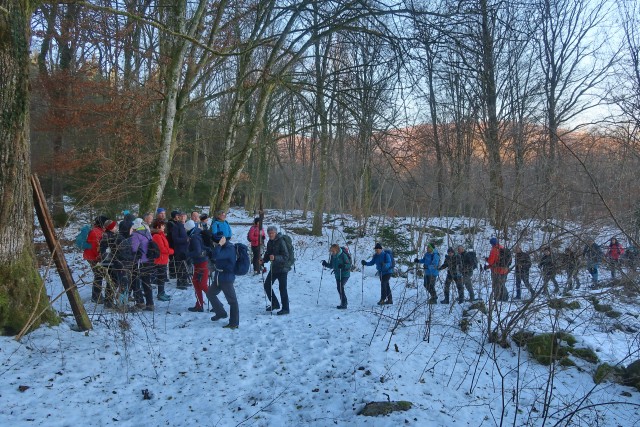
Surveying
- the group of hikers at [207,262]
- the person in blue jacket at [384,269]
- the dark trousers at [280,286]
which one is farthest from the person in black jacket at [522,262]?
the dark trousers at [280,286]

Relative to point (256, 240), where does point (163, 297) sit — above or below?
below

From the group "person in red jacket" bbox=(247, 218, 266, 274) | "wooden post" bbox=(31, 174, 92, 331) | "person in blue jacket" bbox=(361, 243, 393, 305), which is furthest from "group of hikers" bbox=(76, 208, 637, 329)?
"person in red jacket" bbox=(247, 218, 266, 274)

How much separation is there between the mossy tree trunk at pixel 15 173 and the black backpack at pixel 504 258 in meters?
5.62

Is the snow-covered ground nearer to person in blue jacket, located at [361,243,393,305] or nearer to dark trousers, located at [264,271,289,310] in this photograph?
dark trousers, located at [264,271,289,310]

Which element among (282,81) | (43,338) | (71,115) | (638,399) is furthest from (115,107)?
(638,399)

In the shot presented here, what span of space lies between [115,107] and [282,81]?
593 centimetres

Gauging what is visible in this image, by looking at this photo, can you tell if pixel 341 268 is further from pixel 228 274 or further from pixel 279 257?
pixel 228 274

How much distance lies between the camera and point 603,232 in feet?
15.1

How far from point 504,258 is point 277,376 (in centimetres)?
324

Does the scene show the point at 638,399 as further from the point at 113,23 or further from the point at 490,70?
the point at 113,23

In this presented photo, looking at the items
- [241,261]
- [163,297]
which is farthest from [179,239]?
[241,261]

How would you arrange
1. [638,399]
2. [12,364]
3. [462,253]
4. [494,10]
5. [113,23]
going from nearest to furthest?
[12,364] < [494,10] < [638,399] < [462,253] < [113,23]

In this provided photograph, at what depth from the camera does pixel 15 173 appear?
500 cm

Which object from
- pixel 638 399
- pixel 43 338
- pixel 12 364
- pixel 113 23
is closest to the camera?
pixel 12 364
